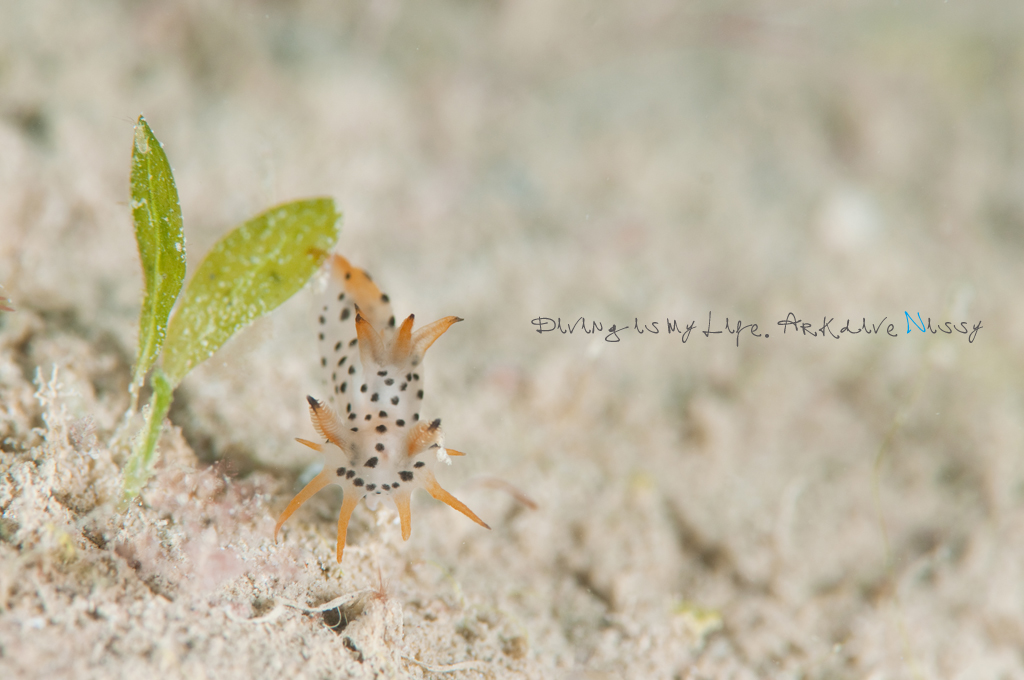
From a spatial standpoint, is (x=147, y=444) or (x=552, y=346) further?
(x=552, y=346)

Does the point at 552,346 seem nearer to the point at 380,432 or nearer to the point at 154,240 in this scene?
the point at 380,432

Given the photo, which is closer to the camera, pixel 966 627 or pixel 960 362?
pixel 966 627

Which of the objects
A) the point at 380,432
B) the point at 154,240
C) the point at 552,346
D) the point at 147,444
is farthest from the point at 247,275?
the point at 552,346

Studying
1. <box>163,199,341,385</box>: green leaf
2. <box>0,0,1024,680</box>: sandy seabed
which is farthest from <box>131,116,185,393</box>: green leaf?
<box>0,0,1024,680</box>: sandy seabed

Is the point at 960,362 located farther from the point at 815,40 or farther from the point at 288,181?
the point at 288,181

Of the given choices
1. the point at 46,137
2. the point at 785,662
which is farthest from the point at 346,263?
the point at 785,662

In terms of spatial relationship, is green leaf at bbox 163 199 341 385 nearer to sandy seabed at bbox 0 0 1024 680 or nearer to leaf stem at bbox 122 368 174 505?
leaf stem at bbox 122 368 174 505
